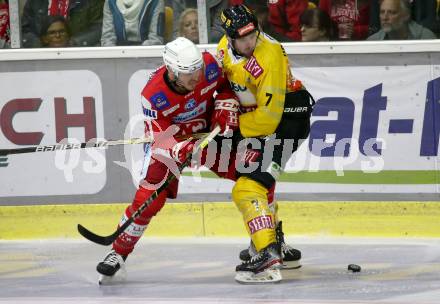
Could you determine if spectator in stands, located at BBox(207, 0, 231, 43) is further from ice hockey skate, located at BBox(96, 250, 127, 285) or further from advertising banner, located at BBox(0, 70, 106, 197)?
ice hockey skate, located at BBox(96, 250, 127, 285)

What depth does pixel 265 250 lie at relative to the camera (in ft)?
18.6

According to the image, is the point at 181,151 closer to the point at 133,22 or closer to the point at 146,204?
the point at 146,204

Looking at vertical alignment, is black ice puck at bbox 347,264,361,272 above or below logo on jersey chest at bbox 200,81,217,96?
below

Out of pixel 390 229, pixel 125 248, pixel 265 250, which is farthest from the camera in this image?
pixel 390 229

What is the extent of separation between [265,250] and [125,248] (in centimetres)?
85

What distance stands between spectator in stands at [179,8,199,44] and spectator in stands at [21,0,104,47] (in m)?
0.58

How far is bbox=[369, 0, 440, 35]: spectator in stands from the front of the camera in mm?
7367

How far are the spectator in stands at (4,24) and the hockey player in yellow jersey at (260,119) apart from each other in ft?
7.45

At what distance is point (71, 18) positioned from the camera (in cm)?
772

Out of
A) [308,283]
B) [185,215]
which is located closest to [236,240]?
[185,215]

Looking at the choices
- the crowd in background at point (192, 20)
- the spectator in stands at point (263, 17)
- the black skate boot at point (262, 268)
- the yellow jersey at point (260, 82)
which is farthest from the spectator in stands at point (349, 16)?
the black skate boot at point (262, 268)

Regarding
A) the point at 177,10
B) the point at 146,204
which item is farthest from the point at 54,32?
the point at 146,204

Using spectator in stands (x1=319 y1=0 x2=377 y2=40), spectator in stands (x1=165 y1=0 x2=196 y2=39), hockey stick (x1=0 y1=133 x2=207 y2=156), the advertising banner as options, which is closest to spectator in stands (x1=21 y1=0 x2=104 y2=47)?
the advertising banner

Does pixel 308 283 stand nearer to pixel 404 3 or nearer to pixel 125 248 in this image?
pixel 125 248
